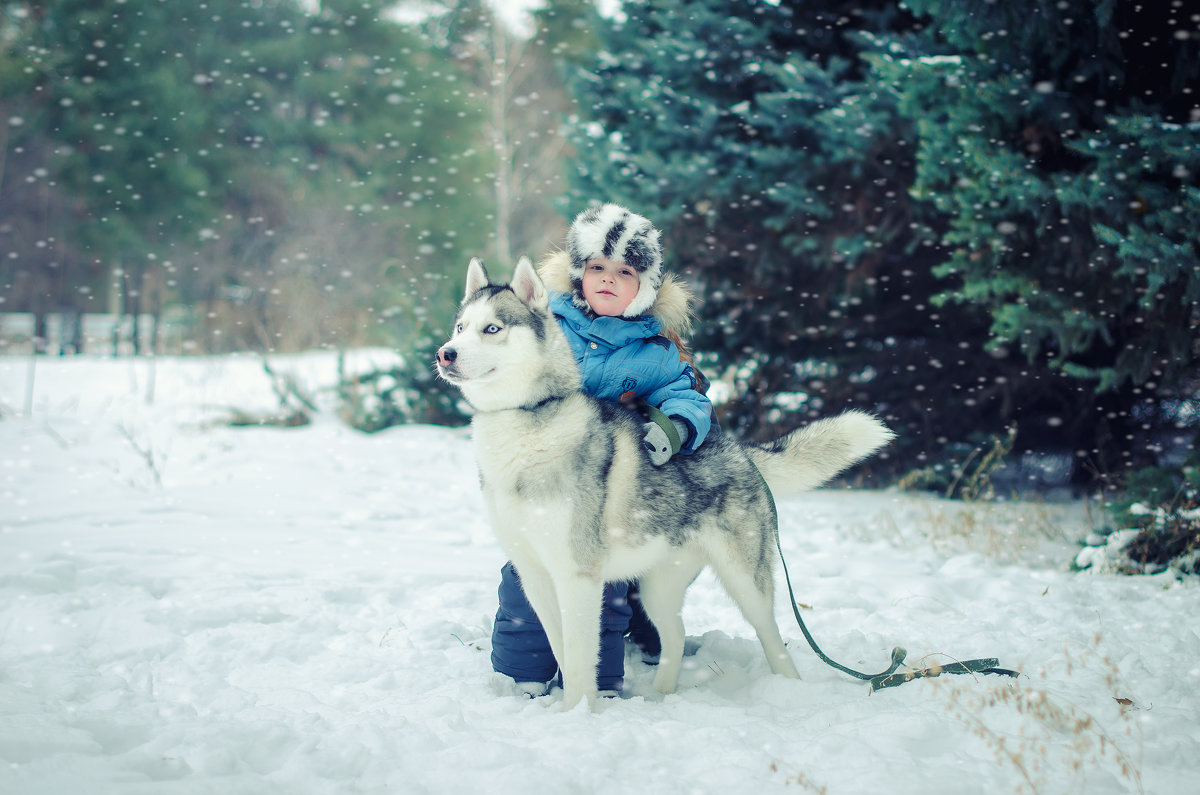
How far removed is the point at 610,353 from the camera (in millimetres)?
2762

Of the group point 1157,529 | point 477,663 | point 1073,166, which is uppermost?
point 1073,166

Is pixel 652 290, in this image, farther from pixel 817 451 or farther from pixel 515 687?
pixel 515 687

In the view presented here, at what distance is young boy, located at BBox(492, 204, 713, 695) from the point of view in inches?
107

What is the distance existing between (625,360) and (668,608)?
39.5 inches

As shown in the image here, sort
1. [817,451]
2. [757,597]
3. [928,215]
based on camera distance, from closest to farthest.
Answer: [757,597] < [817,451] < [928,215]

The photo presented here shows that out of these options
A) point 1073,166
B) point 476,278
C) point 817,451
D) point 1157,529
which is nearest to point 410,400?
point 476,278

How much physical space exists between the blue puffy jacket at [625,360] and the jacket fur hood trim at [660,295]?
81 millimetres

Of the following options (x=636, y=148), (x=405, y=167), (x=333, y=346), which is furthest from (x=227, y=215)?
(x=636, y=148)

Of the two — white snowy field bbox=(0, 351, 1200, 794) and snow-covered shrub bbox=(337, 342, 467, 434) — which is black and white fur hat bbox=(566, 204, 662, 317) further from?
snow-covered shrub bbox=(337, 342, 467, 434)

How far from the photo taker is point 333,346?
1444 centimetres

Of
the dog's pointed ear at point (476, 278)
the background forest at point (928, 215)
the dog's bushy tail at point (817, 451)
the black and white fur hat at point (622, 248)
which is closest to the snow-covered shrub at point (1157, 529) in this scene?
the background forest at point (928, 215)

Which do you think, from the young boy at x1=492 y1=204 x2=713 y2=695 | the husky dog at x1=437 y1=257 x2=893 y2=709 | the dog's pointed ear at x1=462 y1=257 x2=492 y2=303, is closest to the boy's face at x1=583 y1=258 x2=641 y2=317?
the young boy at x1=492 y1=204 x2=713 y2=695

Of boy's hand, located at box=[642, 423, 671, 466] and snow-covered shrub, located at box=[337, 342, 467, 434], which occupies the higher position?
boy's hand, located at box=[642, 423, 671, 466]

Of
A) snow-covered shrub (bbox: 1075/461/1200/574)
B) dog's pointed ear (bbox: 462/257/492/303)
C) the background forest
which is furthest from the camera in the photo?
the background forest
